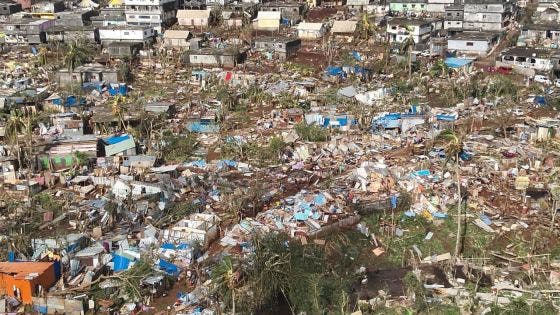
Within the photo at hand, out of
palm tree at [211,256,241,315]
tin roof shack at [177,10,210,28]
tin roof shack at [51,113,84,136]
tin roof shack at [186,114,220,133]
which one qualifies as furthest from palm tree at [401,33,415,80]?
palm tree at [211,256,241,315]

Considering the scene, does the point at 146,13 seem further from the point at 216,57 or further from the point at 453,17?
the point at 453,17

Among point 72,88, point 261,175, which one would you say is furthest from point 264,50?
point 261,175

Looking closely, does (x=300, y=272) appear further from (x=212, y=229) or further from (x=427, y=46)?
(x=427, y=46)

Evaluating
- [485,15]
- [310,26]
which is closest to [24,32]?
[310,26]

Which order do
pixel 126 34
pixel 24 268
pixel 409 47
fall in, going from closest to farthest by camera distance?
pixel 24 268 < pixel 409 47 < pixel 126 34

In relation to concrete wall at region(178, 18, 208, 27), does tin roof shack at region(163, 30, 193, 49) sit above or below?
below

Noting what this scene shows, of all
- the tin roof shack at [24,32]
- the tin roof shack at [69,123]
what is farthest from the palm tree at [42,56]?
the tin roof shack at [69,123]

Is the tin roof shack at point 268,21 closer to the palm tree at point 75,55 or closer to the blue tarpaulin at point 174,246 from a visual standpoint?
the palm tree at point 75,55

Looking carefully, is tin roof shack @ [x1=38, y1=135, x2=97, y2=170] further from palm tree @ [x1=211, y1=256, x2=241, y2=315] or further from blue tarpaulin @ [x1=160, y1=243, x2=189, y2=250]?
palm tree @ [x1=211, y1=256, x2=241, y2=315]
